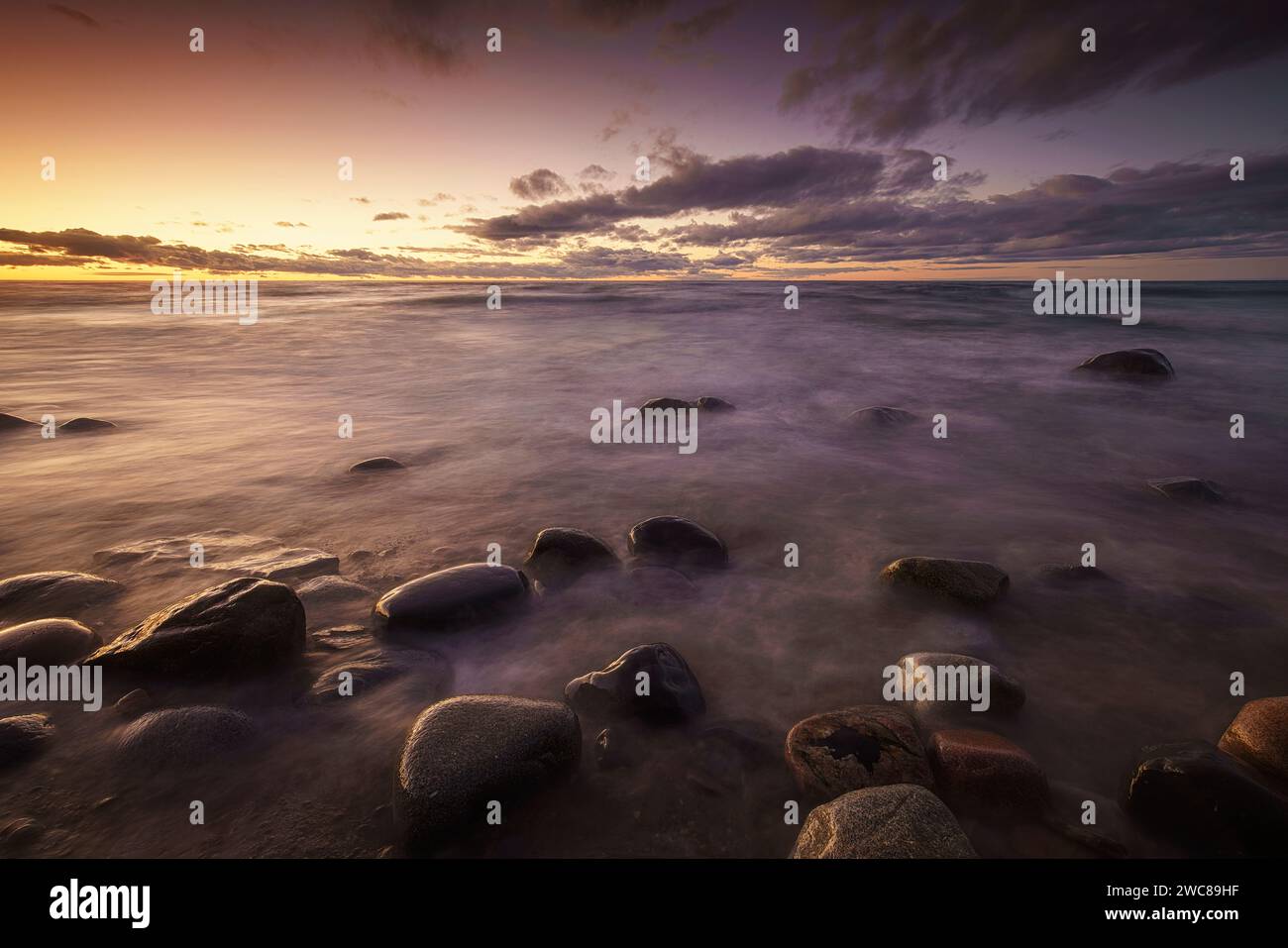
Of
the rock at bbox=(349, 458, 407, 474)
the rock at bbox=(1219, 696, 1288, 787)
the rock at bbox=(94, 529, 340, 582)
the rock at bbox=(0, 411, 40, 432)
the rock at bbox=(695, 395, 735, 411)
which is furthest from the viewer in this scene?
the rock at bbox=(695, 395, 735, 411)

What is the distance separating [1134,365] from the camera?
1266 centimetres

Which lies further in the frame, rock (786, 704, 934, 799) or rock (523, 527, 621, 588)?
rock (523, 527, 621, 588)

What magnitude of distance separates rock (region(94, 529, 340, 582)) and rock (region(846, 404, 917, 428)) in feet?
27.3

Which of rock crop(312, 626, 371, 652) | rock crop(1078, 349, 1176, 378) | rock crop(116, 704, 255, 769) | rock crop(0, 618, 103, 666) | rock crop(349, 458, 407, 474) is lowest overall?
rock crop(116, 704, 255, 769)

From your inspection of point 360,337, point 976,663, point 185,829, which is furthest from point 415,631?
point 360,337

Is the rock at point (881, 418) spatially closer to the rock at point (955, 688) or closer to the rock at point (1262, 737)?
the rock at point (955, 688)

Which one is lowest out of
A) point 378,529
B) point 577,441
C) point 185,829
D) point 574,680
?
point 185,829

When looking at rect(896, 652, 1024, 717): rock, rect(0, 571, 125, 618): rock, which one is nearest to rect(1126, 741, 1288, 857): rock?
rect(896, 652, 1024, 717): rock

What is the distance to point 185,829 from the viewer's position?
2389mm

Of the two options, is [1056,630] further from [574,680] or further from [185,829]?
[185,829]

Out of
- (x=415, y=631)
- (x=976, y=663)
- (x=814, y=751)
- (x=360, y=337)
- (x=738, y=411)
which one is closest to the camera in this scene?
(x=814, y=751)

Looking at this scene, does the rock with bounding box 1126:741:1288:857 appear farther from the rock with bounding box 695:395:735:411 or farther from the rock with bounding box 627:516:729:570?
the rock with bounding box 695:395:735:411

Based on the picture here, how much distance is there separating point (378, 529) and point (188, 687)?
96.1 inches

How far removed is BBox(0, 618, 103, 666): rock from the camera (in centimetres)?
325
